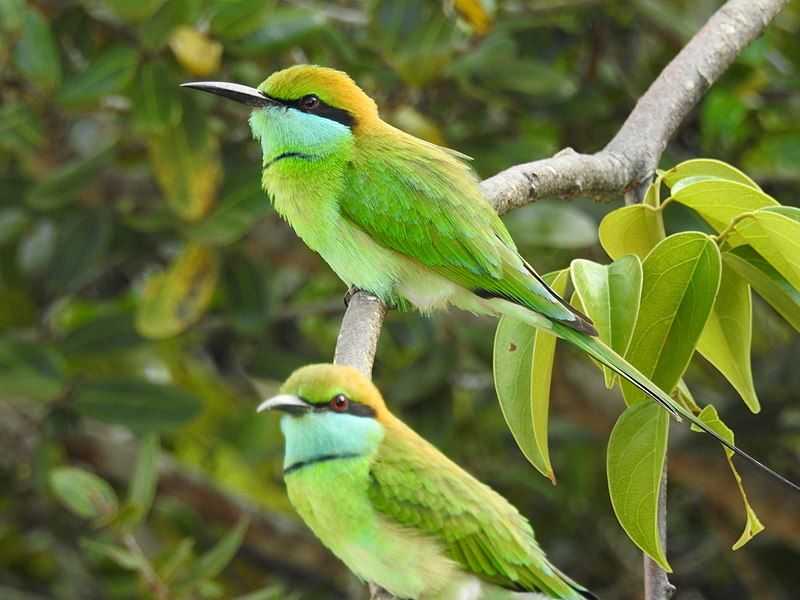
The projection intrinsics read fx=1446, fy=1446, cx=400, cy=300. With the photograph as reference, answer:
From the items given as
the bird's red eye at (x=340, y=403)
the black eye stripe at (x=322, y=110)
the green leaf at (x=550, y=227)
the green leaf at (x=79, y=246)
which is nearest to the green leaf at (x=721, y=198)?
the bird's red eye at (x=340, y=403)

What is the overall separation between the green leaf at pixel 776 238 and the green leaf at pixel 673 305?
0.06 m

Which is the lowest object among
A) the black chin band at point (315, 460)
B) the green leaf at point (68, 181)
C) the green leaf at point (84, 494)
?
the green leaf at point (84, 494)

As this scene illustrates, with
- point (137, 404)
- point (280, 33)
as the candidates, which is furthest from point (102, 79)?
point (137, 404)

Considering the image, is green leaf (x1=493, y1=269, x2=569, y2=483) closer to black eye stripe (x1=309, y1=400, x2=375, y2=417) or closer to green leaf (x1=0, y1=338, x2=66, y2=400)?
black eye stripe (x1=309, y1=400, x2=375, y2=417)

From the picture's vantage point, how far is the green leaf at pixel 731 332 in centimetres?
154

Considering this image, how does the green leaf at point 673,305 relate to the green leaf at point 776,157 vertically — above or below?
above

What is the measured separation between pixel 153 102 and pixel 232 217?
27 cm

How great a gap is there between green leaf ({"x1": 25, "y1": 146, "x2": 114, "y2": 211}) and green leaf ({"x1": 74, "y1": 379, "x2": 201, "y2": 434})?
1.43 ft

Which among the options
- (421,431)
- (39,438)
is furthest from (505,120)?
(39,438)

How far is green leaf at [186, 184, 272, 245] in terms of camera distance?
287 cm

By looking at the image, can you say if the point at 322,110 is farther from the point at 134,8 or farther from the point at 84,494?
the point at 84,494

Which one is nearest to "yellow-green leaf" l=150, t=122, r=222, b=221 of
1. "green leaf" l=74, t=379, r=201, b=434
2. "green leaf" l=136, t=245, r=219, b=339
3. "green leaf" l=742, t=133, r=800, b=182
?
"green leaf" l=136, t=245, r=219, b=339

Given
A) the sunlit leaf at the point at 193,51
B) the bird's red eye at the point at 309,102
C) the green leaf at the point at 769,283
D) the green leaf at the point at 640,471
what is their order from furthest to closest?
the sunlit leaf at the point at 193,51, the bird's red eye at the point at 309,102, the green leaf at the point at 769,283, the green leaf at the point at 640,471

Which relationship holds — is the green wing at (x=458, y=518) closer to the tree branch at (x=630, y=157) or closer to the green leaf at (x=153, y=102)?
the tree branch at (x=630, y=157)
